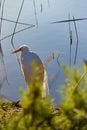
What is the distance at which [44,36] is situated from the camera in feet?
23.0

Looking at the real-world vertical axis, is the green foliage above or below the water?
above

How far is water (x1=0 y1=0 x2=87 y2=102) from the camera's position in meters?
5.06

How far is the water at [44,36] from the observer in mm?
5062

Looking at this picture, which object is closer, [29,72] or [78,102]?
[78,102]

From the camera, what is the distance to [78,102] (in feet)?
3.17

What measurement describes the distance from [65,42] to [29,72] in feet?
6.58

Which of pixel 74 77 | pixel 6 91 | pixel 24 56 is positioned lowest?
pixel 6 91

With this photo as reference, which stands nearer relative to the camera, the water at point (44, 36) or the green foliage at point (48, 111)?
the green foliage at point (48, 111)

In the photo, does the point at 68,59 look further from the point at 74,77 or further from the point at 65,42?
the point at 74,77

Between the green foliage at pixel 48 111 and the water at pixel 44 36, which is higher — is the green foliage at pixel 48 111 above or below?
above

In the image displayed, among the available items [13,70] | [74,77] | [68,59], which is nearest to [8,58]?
[13,70]

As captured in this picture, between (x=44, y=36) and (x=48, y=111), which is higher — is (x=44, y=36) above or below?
below

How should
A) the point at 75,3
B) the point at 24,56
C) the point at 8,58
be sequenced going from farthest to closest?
the point at 75,3 < the point at 8,58 < the point at 24,56

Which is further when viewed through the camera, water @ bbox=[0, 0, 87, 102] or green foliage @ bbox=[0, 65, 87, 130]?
water @ bbox=[0, 0, 87, 102]
